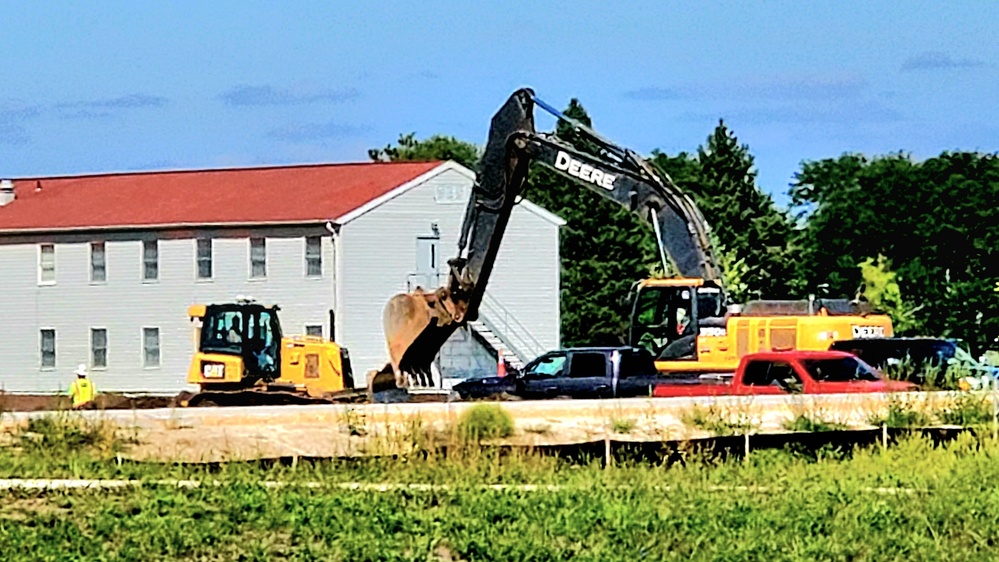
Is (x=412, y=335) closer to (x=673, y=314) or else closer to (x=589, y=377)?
(x=589, y=377)

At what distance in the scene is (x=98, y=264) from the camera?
6306 cm

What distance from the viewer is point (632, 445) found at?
20.0m

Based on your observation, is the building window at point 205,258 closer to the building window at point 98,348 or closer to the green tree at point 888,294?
the building window at point 98,348

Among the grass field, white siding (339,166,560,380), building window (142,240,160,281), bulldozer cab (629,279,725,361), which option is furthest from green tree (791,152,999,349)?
the grass field

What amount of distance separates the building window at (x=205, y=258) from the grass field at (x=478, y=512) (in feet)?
142

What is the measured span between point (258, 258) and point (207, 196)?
404cm

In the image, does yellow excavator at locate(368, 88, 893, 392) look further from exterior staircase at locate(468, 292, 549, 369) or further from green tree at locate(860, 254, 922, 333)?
green tree at locate(860, 254, 922, 333)

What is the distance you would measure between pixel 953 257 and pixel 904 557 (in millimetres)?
73132

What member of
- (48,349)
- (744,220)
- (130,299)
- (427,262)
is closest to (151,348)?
(130,299)

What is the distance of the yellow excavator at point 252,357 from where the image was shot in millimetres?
34062

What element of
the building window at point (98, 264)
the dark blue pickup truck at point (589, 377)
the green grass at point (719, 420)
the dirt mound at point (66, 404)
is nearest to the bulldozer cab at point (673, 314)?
the dark blue pickup truck at point (589, 377)

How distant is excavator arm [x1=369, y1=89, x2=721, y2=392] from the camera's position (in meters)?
32.8

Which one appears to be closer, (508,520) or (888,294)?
(508,520)

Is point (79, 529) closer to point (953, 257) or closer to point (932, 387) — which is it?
point (932, 387)
